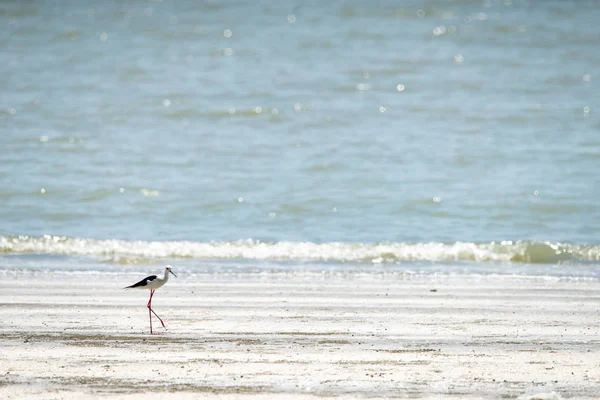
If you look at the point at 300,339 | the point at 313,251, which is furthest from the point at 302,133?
the point at 300,339

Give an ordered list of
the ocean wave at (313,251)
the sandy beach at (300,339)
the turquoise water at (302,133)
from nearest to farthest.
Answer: the sandy beach at (300,339), the ocean wave at (313,251), the turquoise water at (302,133)

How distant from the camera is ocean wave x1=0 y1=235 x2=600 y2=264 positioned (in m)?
12.2

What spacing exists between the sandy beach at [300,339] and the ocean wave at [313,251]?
77.7 inches

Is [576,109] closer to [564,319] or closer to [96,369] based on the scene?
[564,319]

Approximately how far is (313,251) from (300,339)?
5600 mm

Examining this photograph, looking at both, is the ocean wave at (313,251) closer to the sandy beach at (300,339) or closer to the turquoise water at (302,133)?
the turquoise water at (302,133)

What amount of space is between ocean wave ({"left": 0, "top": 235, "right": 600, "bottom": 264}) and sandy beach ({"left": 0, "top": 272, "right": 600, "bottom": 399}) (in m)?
1.97

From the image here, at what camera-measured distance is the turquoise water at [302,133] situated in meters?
13.4

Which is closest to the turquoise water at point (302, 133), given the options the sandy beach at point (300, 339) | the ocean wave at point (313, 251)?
the ocean wave at point (313, 251)

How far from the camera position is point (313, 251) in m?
12.5

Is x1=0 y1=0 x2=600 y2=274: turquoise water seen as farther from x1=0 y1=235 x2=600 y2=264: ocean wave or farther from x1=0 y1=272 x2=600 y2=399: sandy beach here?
x1=0 y1=272 x2=600 y2=399: sandy beach

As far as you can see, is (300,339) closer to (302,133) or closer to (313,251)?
(313,251)

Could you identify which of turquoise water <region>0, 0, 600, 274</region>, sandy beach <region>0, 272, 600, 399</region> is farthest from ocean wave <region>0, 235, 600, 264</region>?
sandy beach <region>0, 272, 600, 399</region>

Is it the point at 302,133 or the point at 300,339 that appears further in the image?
the point at 302,133
